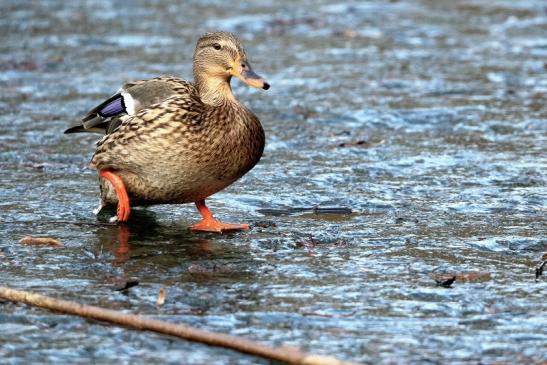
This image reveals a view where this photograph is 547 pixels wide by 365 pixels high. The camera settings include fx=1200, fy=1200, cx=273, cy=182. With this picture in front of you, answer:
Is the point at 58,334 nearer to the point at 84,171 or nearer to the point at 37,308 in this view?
the point at 37,308

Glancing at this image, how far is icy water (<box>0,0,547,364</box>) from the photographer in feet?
17.0

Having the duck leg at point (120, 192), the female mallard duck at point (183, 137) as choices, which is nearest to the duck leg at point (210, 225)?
the female mallard duck at point (183, 137)

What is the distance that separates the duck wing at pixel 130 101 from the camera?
7.09 metres

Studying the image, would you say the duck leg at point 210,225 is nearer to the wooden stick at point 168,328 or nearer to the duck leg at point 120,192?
the duck leg at point 120,192

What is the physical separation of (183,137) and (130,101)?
558 millimetres

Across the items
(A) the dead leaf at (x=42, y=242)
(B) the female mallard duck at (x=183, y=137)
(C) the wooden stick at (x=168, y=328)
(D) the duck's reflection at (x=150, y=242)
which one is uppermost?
(B) the female mallard duck at (x=183, y=137)

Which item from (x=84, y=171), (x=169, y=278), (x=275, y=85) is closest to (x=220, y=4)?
(x=275, y=85)

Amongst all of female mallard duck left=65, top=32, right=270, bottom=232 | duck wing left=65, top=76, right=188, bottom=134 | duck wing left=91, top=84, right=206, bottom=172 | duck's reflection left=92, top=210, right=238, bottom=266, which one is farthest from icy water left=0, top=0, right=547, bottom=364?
duck wing left=65, top=76, right=188, bottom=134

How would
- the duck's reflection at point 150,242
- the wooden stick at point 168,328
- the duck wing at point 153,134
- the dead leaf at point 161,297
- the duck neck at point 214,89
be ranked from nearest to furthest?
1. the wooden stick at point 168,328
2. the dead leaf at point 161,297
3. the duck's reflection at point 150,242
4. the duck wing at point 153,134
5. the duck neck at point 214,89

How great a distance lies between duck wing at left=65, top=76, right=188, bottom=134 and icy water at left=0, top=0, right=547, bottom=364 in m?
0.57

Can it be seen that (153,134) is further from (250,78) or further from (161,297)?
(161,297)

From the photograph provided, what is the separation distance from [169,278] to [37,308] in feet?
2.71

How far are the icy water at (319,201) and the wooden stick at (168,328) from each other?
0.16ft

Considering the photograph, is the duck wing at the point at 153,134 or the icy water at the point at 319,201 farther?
the duck wing at the point at 153,134
